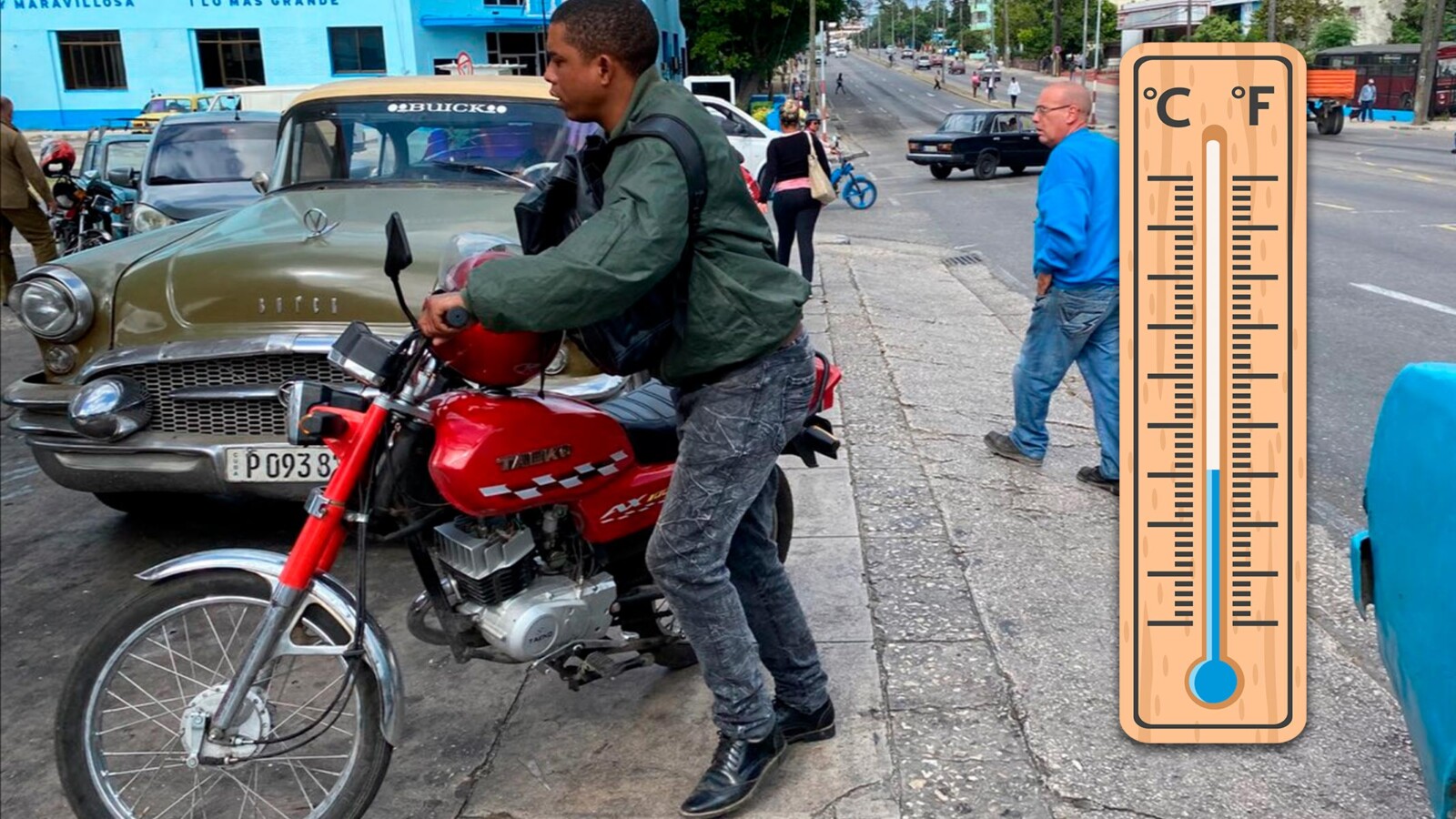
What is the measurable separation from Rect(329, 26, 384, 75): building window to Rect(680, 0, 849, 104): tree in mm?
17010

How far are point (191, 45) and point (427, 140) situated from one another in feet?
118

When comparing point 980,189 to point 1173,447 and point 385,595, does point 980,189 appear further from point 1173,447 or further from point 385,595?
point 1173,447

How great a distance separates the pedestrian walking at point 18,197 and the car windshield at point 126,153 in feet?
8.85

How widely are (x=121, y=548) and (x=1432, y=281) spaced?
32.2ft

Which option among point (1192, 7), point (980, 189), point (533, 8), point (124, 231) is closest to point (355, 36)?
point (533, 8)

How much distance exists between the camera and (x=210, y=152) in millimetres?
10703

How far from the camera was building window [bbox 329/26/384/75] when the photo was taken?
3775 centimetres

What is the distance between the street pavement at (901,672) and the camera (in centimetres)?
316

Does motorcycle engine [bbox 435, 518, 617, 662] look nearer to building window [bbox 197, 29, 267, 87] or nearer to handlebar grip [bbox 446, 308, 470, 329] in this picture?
handlebar grip [bbox 446, 308, 470, 329]

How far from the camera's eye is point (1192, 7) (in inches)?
93.3

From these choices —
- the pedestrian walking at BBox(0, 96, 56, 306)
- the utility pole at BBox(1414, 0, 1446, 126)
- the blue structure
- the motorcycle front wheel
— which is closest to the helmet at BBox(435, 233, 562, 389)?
the motorcycle front wheel

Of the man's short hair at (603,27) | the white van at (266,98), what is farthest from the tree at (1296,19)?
the white van at (266,98)

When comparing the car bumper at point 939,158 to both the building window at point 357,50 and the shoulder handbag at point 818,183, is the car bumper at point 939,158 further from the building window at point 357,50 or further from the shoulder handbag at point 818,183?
the building window at point 357,50

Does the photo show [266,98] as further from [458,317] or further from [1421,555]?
[1421,555]
